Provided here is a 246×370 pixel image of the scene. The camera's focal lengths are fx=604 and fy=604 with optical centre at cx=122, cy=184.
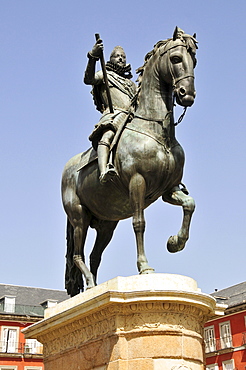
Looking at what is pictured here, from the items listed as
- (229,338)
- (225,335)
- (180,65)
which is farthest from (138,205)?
(225,335)

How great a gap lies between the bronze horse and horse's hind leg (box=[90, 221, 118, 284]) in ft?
1.64

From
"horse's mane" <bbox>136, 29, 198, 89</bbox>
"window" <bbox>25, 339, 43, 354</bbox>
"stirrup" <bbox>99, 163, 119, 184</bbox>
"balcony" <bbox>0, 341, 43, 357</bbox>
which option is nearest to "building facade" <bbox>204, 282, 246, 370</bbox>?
"window" <bbox>25, 339, 43, 354</bbox>

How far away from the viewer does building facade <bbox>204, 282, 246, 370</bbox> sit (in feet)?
162

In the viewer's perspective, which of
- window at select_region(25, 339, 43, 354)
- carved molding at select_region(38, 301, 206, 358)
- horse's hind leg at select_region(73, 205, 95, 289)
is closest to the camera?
carved molding at select_region(38, 301, 206, 358)

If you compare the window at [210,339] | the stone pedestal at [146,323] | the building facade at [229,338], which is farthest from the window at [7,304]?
the stone pedestal at [146,323]

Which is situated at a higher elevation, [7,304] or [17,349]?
[7,304]

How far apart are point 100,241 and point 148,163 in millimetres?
2703

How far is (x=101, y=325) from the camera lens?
10102 mm

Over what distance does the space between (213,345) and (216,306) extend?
4322cm

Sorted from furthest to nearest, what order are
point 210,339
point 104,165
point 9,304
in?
point 9,304, point 210,339, point 104,165

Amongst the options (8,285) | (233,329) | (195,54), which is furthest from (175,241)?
(8,285)

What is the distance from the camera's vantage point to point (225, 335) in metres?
50.9

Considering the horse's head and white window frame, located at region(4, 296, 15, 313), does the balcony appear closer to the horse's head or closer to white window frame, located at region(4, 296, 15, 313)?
white window frame, located at region(4, 296, 15, 313)

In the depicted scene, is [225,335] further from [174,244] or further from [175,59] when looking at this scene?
[175,59]
